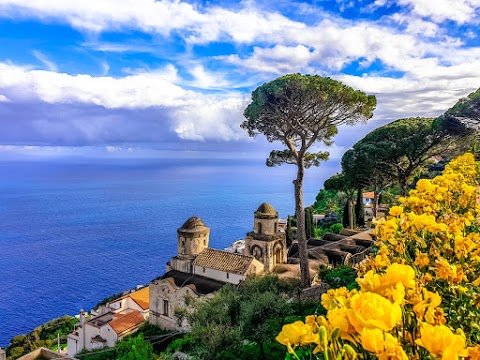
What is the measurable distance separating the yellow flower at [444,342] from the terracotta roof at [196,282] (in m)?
19.5

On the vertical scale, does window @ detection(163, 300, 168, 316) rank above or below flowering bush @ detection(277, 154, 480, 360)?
Answer: below

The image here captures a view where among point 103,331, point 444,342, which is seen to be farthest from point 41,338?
point 444,342

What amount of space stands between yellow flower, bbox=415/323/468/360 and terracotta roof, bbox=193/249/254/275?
19.2 meters

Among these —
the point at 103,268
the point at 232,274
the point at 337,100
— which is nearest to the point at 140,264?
the point at 103,268

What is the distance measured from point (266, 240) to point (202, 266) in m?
4.16

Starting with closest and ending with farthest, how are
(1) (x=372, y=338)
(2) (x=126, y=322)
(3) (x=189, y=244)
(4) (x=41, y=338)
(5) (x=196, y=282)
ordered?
(1) (x=372, y=338) < (5) (x=196, y=282) < (3) (x=189, y=244) < (2) (x=126, y=322) < (4) (x=41, y=338)

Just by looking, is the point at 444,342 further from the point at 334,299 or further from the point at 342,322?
the point at 334,299

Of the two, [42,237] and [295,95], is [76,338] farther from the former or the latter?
[42,237]

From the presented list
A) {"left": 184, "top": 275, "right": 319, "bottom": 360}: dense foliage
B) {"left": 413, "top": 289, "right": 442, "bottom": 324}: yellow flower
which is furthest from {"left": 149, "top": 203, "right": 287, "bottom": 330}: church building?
{"left": 413, "top": 289, "right": 442, "bottom": 324}: yellow flower

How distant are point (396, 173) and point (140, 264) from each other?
46938 mm

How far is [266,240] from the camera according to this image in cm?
2244

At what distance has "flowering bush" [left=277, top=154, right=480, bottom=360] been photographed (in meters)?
1.50

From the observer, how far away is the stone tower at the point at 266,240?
883 inches

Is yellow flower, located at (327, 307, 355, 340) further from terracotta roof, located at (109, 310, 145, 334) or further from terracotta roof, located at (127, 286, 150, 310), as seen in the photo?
terracotta roof, located at (127, 286, 150, 310)
